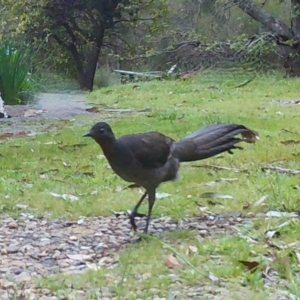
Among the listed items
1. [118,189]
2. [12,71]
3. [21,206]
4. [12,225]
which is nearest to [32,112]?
[12,71]

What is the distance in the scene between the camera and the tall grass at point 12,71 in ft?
39.9

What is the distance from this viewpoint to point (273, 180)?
4.88m

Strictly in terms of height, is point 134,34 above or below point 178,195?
above

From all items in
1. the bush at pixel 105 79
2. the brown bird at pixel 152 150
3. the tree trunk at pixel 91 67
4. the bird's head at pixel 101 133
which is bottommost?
the bush at pixel 105 79

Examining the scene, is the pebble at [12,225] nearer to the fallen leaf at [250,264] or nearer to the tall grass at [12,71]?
the fallen leaf at [250,264]

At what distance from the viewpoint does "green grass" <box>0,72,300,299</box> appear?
300 cm

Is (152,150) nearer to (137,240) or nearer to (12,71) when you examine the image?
(137,240)

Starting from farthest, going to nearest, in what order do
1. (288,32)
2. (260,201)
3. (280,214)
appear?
(288,32) → (260,201) → (280,214)

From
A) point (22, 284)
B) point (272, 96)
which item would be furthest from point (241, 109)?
point (22, 284)

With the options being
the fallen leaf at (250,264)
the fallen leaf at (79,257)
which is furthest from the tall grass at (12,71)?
the fallen leaf at (250,264)

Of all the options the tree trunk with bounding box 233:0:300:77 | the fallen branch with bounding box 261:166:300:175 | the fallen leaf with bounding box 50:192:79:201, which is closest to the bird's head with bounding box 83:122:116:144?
the fallen leaf with bounding box 50:192:79:201

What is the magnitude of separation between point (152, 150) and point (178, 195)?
0.95 m

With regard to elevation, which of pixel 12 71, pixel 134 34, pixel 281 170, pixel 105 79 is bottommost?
pixel 105 79

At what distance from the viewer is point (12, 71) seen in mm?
12297
